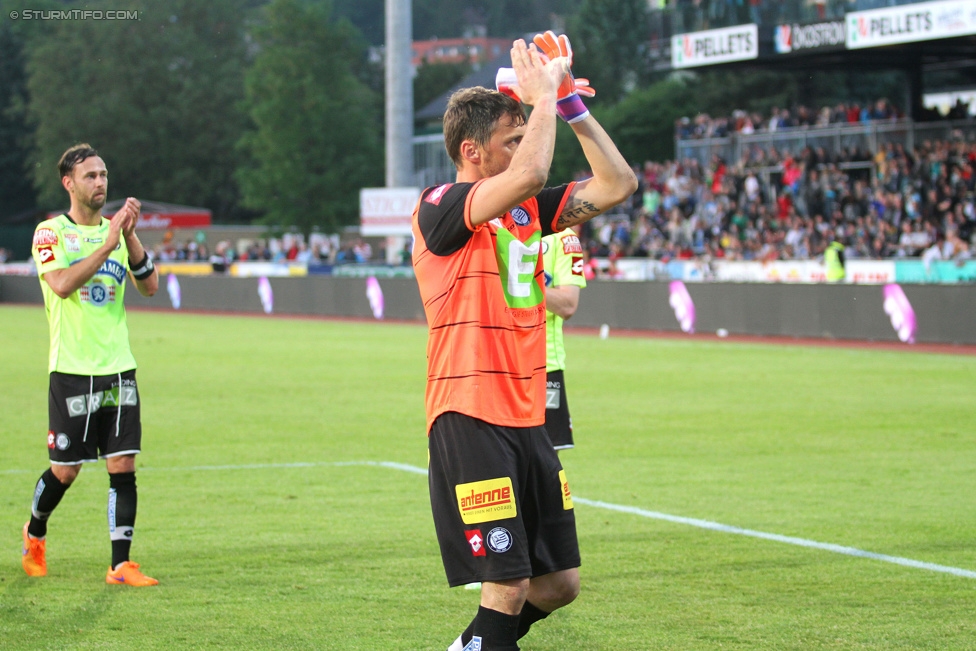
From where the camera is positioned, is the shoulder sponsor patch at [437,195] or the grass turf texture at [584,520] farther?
the grass turf texture at [584,520]

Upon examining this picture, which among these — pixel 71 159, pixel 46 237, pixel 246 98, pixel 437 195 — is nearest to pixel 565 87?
pixel 437 195

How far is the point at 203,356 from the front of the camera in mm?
23625

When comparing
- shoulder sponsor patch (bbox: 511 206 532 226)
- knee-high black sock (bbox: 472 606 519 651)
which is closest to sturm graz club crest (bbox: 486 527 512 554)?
knee-high black sock (bbox: 472 606 519 651)

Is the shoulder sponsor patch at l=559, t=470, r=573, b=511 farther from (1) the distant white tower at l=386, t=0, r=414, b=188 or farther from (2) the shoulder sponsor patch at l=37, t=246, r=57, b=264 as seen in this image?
(1) the distant white tower at l=386, t=0, r=414, b=188

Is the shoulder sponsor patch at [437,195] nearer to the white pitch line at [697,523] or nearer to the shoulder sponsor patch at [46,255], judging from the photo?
the shoulder sponsor patch at [46,255]

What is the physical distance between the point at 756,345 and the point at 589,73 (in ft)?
228

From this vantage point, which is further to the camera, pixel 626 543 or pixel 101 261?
pixel 626 543

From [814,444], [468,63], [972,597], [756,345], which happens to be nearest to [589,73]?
[468,63]

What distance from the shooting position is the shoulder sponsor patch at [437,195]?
4266 millimetres

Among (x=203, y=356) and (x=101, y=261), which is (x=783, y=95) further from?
(x=101, y=261)

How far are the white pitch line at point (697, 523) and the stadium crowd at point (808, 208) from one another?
18.9 m

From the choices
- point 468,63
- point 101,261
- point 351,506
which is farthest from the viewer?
point 468,63

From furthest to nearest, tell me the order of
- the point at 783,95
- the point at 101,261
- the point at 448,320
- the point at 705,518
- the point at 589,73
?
the point at 589,73 → the point at 783,95 → the point at 705,518 → the point at 101,261 → the point at 448,320

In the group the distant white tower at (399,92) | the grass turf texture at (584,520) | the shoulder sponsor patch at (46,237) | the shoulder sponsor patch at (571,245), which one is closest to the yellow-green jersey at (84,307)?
the shoulder sponsor patch at (46,237)
